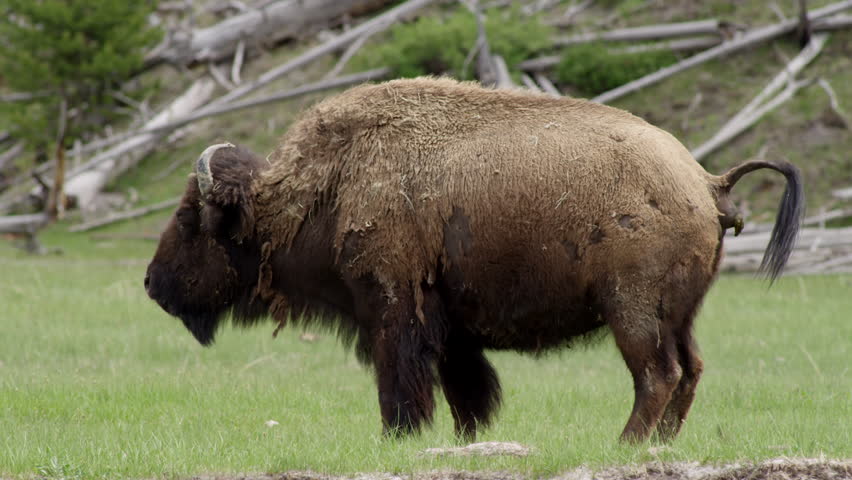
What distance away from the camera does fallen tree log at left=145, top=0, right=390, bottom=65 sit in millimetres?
25594

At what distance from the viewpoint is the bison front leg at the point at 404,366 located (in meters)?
6.35

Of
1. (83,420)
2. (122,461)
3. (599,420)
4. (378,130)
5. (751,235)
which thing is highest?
(378,130)

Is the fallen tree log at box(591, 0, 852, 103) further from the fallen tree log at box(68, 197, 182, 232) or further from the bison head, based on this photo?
the bison head

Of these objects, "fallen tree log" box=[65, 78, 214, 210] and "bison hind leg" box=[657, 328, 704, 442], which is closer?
"bison hind leg" box=[657, 328, 704, 442]

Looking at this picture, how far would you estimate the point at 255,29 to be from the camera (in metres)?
25.9

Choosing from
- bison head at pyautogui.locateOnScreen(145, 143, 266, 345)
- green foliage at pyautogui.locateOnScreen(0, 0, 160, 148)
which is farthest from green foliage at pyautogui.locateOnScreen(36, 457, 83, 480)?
green foliage at pyautogui.locateOnScreen(0, 0, 160, 148)

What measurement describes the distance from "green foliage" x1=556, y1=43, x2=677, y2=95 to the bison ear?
15.5 m

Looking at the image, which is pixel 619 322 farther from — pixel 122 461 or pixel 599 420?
pixel 122 461

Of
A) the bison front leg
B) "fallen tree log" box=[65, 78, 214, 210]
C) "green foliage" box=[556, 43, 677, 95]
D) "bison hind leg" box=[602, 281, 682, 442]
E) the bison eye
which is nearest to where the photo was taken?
"bison hind leg" box=[602, 281, 682, 442]

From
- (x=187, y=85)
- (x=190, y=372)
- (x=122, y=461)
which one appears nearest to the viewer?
(x=122, y=461)

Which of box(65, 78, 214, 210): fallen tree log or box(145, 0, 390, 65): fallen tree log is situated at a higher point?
box(145, 0, 390, 65): fallen tree log

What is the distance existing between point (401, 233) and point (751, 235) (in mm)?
11145

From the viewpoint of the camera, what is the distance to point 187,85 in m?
26.8

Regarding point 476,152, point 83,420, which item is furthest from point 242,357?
point 476,152
